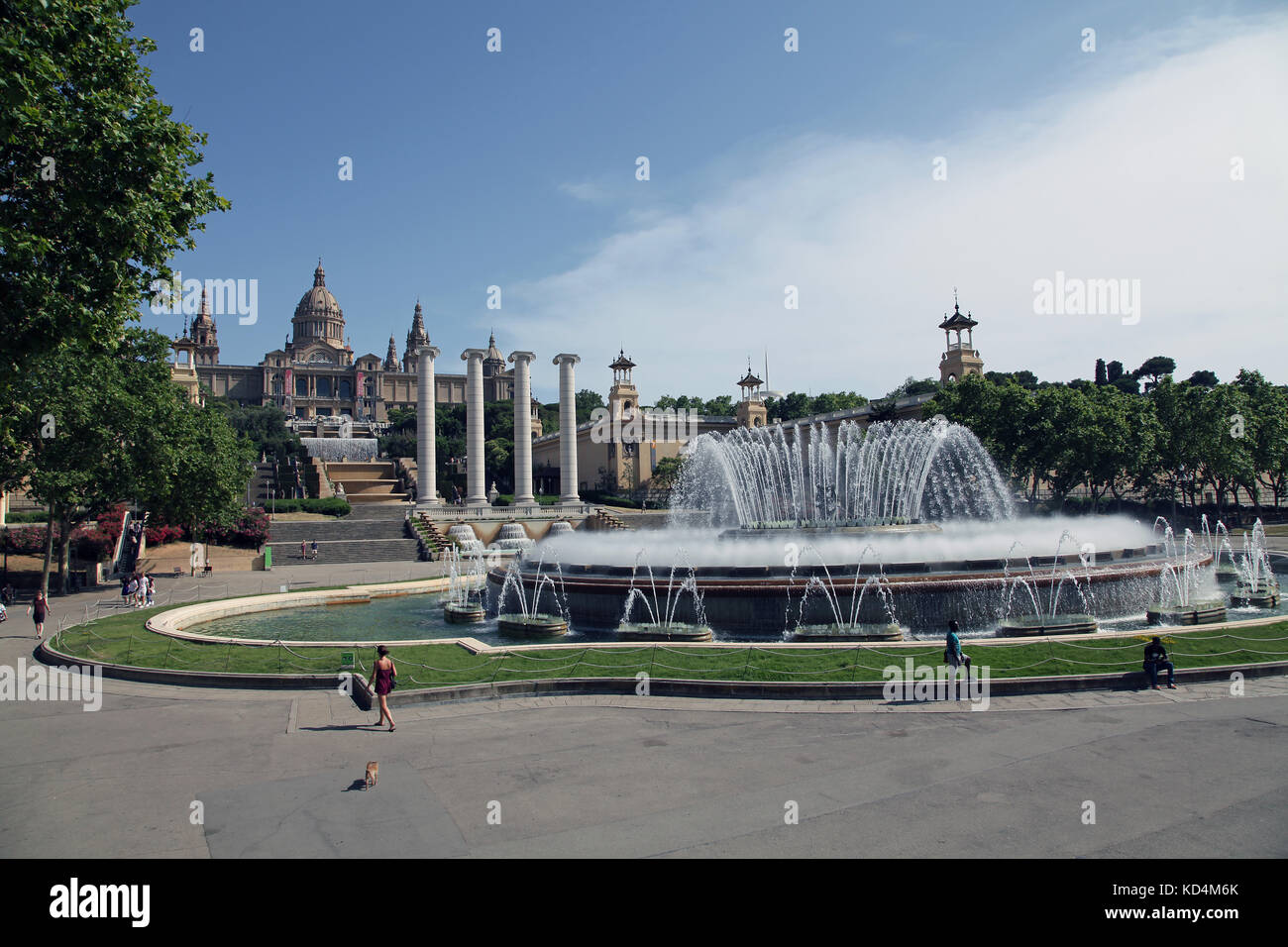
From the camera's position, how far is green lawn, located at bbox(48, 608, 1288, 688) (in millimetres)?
12719

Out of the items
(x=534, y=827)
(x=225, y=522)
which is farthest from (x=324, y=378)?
(x=534, y=827)

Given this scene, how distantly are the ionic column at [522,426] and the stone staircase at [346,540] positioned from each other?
1058cm

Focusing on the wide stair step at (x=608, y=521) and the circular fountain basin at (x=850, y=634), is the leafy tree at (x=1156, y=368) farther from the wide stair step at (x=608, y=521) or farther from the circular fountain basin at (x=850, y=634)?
the circular fountain basin at (x=850, y=634)

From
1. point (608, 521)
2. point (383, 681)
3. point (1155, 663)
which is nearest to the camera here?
point (383, 681)

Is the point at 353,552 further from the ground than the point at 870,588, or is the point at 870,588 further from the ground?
the point at 870,588

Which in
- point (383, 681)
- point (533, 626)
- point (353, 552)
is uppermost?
point (383, 681)

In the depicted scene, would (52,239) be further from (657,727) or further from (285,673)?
(657,727)

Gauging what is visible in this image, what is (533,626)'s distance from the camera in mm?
18547

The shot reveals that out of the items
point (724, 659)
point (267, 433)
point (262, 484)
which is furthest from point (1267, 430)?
point (267, 433)

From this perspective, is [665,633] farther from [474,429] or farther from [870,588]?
[474,429]

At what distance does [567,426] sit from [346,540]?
21.7 metres

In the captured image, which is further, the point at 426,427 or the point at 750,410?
the point at 750,410

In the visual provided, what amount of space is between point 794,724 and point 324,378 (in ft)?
542

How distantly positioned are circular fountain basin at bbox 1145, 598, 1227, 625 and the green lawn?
1.50 m
